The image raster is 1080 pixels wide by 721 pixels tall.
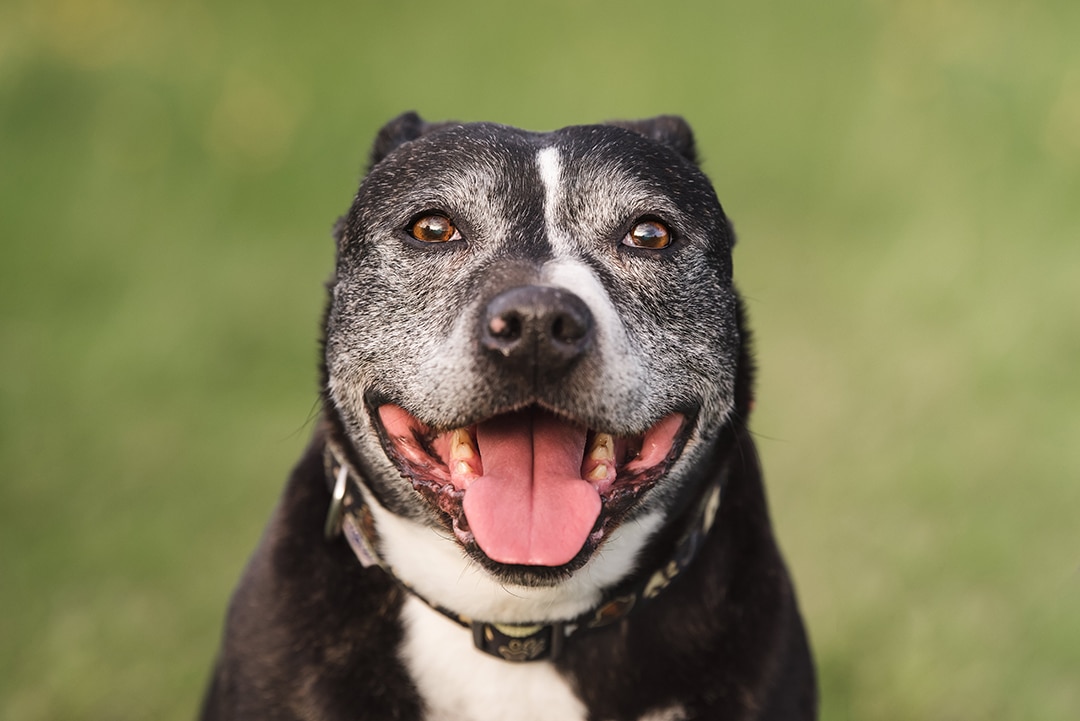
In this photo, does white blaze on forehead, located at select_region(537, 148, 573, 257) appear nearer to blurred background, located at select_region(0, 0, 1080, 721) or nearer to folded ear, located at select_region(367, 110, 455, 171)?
folded ear, located at select_region(367, 110, 455, 171)

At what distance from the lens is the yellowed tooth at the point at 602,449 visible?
316 centimetres

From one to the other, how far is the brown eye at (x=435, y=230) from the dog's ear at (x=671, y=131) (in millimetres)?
762

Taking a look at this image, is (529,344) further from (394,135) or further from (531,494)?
(394,135)

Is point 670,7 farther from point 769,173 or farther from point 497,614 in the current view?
point 497,614

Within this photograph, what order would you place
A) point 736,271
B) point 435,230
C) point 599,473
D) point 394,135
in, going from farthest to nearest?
point 736,271 < point 394,135 < point 435,230 < point 599,473

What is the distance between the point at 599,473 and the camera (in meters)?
3.13

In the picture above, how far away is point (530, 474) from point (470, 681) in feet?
1.88

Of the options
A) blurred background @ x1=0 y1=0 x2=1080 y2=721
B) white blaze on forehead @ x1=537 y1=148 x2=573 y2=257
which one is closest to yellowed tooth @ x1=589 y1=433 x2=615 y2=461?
white blaze on forehead @ x1=537 y1=148 x2=573 y2=257

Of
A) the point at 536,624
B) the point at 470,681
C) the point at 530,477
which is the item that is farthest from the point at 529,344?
the point at 470,681

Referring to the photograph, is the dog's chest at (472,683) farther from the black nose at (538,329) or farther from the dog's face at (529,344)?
the black nose at (538,329)

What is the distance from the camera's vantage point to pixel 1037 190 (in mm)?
9438

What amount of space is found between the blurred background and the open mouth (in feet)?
7.14

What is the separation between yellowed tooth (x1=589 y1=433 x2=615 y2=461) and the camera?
10.4 feet

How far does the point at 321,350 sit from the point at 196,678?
2.01 metres
